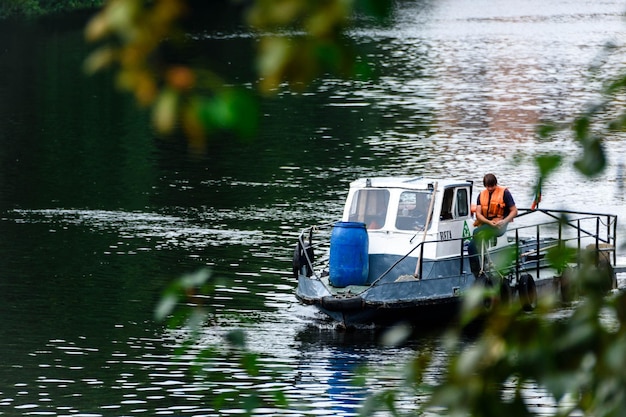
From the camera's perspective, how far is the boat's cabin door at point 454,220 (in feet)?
78.0

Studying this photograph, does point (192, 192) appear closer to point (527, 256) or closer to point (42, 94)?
point (527, 256)

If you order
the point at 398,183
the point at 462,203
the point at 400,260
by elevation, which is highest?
the point at 398,183

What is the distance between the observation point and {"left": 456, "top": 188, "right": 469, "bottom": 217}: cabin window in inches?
958

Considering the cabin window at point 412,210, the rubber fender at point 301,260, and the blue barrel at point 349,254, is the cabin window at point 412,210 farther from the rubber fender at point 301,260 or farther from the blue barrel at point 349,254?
the rubber fender at point 301,260

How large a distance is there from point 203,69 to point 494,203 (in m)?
19.9

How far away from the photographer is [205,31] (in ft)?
330

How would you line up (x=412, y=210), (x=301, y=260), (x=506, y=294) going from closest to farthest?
1. (x=506, y=294)
2. (x=412, y=210)
3. (x=301, y=260)

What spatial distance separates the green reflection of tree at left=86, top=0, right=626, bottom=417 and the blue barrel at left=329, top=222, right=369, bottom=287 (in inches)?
Result: 721

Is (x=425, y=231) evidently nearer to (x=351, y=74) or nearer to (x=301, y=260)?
(x=301, y=260)

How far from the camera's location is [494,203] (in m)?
23.3

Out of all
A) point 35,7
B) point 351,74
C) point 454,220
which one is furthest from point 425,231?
point 35,7

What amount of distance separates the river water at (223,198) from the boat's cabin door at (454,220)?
5.67 ft

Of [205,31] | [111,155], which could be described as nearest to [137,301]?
[111,155]

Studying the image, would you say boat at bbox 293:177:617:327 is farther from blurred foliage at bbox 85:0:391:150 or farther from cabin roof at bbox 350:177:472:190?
blurred foliage at bbox 85:0:391:150
